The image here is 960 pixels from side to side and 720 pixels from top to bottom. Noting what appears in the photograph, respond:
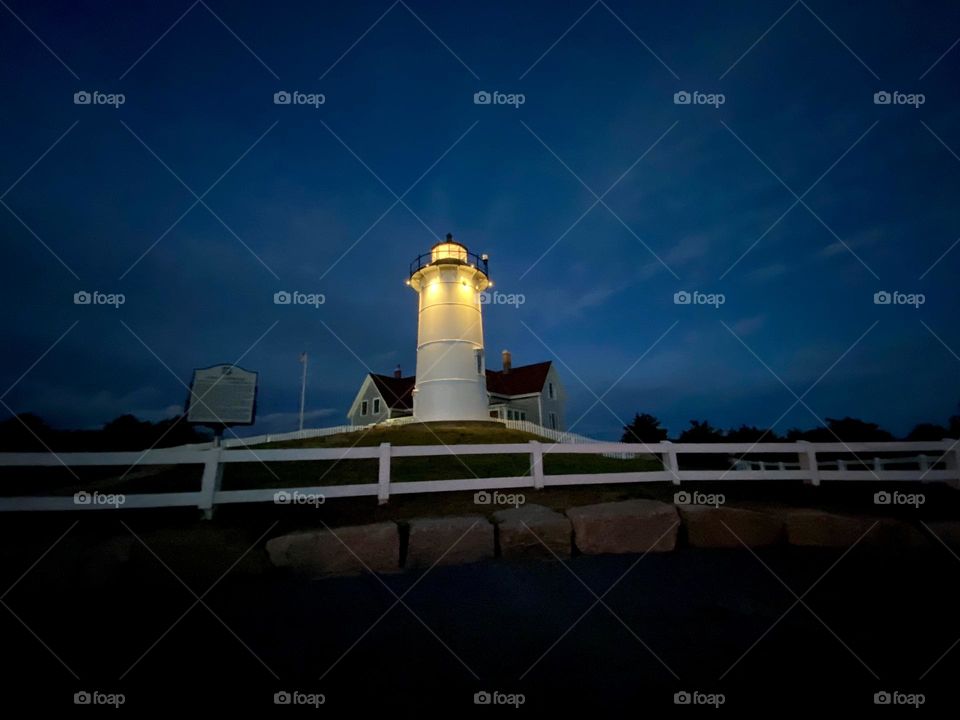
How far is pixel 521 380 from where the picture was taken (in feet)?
112

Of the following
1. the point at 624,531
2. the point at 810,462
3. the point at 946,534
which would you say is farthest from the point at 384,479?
the point at 810,462

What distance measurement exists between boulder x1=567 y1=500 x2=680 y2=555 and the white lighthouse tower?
20.1m

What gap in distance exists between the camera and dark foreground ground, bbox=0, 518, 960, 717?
9.58 ft

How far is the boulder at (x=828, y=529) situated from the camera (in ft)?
17.1

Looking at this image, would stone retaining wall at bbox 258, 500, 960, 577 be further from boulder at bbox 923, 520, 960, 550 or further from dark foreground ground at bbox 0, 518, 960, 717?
dark foreground ground at bbox 0, 518, 960, 717

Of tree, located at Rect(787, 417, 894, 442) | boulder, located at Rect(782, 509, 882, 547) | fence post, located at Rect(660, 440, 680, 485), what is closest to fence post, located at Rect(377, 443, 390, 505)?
fence post, located at Rect(660, 440, 680, 485)

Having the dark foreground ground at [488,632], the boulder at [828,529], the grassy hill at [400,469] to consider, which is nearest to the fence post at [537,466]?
the dark foreground ground at [488,632]

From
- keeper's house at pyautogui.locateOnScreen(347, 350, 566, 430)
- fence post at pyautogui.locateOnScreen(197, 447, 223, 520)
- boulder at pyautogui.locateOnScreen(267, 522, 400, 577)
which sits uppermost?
keeper's house at pyautogui.locateOnScreen(347, 350, 566, 430)

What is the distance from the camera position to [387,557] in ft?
15.6

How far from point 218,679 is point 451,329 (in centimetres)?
2361

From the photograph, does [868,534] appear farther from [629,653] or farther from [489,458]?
[489,458]

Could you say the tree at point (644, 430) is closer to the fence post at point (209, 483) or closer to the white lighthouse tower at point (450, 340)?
the white lighthouse tower at point (450, 340)

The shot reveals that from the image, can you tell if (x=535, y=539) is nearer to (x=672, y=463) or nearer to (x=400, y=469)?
(x=672, y=463)

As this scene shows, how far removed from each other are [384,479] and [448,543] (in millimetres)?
1920
